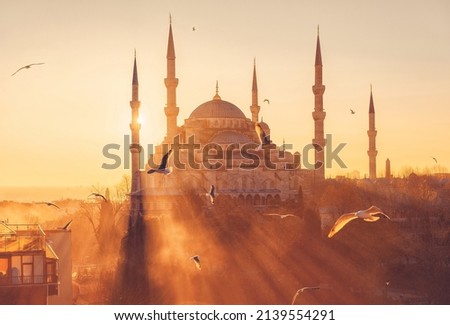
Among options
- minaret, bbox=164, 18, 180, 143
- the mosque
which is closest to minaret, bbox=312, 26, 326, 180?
the mosque

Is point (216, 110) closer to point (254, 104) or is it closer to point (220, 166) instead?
point (254, 104)

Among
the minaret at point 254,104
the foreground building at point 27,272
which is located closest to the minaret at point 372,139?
the minaret at point 254,104

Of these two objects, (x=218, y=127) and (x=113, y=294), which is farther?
(x=218, y=127)

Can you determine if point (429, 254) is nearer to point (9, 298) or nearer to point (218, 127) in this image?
point (9, 298)

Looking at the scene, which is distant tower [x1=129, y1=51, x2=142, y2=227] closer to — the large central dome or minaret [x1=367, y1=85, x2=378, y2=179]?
the large central dome

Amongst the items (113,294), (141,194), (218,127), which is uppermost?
(218,127)

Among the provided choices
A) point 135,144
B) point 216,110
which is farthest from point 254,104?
point 135,144

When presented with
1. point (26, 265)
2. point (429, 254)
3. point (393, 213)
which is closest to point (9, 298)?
point (26, 265)
